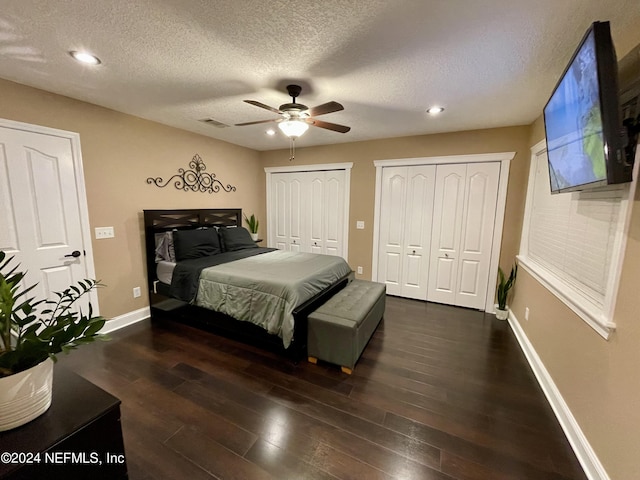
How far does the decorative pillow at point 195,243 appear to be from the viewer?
10.9 feet

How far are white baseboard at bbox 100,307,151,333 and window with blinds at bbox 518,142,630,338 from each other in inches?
169

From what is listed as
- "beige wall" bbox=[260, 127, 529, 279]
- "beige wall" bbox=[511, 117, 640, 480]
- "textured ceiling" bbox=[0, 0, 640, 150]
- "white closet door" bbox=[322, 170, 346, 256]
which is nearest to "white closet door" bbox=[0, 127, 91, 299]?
"textured ceiling" bbox=[0, 0, 640, 150]

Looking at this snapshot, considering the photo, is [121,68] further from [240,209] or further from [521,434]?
[521,434]

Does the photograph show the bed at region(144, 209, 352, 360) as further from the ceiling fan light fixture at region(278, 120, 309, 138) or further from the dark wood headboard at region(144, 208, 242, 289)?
the ceiling fan light fixture at region(278, 120, 309, 138)

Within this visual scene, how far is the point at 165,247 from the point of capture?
3.43m

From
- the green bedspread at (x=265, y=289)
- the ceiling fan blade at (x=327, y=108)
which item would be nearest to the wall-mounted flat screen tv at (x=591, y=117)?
the ceiling fan blade at (x=327, y=108)

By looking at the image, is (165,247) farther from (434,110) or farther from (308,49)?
(434,110)

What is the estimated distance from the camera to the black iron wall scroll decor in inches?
142

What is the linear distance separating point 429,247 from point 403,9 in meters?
3.13

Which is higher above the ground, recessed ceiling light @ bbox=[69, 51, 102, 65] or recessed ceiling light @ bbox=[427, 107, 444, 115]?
recessed ceiling light @ bbox=[69, 51, 102, 65]

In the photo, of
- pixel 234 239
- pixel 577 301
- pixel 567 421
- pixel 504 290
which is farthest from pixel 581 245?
pixel 234 239

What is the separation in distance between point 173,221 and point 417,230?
3511mm

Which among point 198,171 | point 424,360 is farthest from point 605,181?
point 198,171

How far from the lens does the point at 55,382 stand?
114 centimetres
